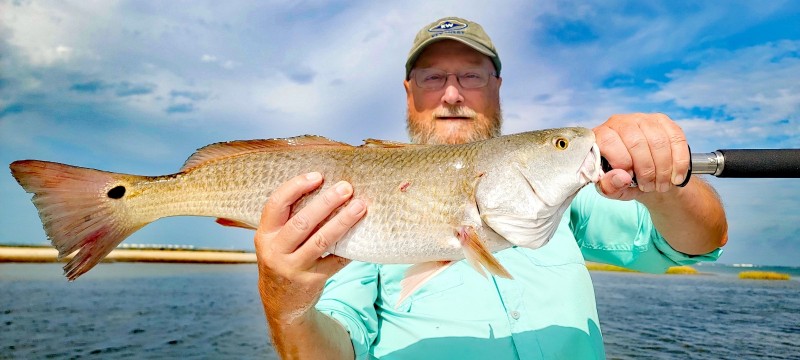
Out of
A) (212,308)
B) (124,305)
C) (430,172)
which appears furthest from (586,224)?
(124,305)

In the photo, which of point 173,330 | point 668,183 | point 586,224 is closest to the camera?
point 668,183

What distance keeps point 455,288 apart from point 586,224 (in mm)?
1288

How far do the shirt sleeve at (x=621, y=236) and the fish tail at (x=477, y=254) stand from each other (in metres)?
1.53

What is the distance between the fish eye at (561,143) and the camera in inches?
87.1

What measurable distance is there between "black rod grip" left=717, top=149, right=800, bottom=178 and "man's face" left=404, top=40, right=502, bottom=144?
222 centimetres

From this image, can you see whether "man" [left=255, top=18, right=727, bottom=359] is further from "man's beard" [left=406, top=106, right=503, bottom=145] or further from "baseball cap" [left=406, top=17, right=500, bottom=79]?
"man's beard" [left=406, top=106, right=503, bottom=145]

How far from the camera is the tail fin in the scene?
90.7 inches

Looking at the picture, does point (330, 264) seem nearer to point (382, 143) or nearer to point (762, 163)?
point (382, 143)

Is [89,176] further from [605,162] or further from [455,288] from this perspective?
[605,162]

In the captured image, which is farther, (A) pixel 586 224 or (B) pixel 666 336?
(B) pixel 666 336

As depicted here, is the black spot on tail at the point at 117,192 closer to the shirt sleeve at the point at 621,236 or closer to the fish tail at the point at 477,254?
the fish tail at the point at 477,254

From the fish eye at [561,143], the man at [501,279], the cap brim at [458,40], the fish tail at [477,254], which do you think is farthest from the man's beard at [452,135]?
the fish tail at [477,254]

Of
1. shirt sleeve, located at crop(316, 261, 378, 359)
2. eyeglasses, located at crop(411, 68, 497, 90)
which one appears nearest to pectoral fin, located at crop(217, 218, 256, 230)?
shirt sleeve, located at crop(316, 261, 378, 359)

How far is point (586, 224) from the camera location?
368 cm
